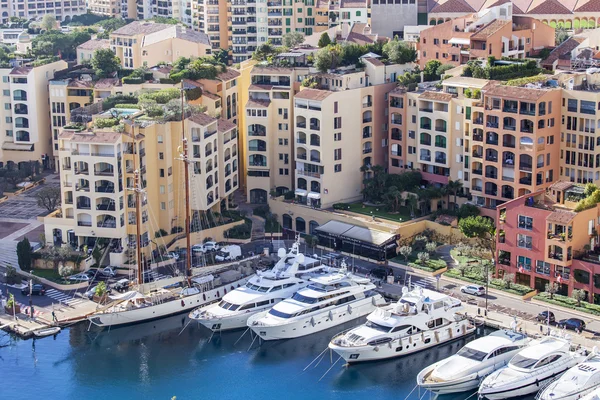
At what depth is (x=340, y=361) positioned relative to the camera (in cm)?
8281

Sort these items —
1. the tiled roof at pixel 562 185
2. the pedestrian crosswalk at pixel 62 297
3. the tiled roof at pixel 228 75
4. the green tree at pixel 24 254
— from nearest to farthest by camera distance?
the tiled roof at pixel 562 185 → the pedestrian crosswalk at pixel 62 297 → the green tree at pixel 24 254 → the tiled roof at pixel 228 75

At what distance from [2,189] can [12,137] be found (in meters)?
11.9

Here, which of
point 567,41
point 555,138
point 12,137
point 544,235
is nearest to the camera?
point 544,235

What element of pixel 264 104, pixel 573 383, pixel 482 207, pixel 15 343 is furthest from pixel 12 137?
pixel 573 383

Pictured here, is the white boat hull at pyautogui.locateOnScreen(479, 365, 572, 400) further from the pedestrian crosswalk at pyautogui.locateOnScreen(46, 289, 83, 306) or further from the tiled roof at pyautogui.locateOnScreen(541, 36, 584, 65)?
the tiled roof at pyautogui.locateOnScreen(541, 36, 584, 65)

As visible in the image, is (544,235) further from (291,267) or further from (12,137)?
(12,137)

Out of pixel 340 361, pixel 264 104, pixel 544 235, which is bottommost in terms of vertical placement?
pixel 340 361

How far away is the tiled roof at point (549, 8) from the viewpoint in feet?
475

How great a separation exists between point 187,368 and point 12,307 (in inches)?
626

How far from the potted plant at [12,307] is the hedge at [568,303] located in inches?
1539

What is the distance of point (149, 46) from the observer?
451 ft

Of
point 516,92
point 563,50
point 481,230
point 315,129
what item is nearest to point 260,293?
point 481,230

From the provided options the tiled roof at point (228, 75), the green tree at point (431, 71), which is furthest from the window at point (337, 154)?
the tiled roof at point (228, 75)

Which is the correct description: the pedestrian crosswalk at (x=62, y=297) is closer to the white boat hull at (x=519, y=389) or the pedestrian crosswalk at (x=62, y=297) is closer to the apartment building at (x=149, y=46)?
the white boat hull at (x=519, y=389)
